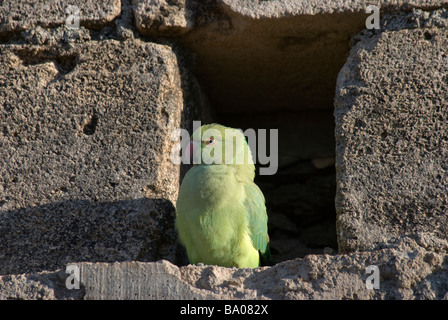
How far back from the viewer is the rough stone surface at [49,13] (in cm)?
327

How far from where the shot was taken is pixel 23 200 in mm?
3006

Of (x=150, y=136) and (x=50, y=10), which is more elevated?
(x=50, y=10)

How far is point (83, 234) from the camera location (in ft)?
9.57

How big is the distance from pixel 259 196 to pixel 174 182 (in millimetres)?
447

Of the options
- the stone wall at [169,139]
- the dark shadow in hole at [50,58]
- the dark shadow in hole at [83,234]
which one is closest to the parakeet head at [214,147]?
the stone wall at [169,139]

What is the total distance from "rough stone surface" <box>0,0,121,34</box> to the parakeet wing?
3.87 ft

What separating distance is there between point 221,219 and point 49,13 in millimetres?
1420

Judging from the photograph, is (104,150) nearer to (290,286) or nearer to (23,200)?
(23,200)

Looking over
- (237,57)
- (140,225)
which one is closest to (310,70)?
(237,57)

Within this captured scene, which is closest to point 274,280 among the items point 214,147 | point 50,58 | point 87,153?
point 214,147

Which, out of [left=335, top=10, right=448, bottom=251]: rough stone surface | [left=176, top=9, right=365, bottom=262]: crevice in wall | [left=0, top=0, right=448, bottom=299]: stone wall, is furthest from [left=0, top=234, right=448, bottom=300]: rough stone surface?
[left=176, top=9, right=365, bottom=262]: crevice in wall

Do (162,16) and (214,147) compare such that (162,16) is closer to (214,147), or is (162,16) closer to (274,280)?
(214,147)

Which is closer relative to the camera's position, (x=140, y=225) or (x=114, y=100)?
(x=140, y=225)
